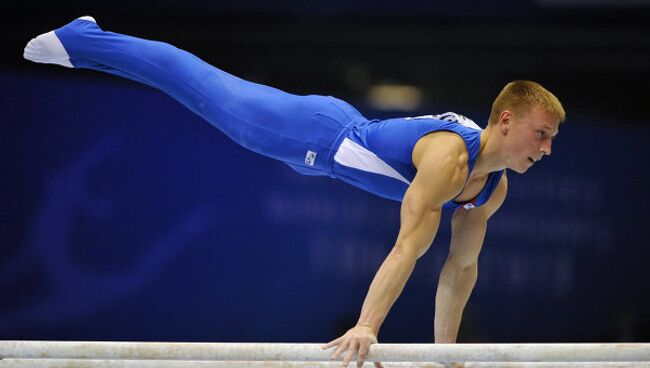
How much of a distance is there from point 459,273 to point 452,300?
4.9 inches

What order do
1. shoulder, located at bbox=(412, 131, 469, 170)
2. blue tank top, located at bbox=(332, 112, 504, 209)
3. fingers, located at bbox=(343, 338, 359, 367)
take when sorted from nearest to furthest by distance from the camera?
fingers, located at bbox=(343, 338, 359, 367) < shoulder, located at bbox=(412, 131, 469, 170) < blue tank top, located at bbox=(332, 112, 504, 209)

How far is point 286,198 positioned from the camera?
19.6 feet

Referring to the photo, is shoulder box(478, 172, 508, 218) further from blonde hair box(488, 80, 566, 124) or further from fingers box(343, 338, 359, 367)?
fingers box(343, 338, 359, 367)

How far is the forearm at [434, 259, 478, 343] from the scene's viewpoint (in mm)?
3811

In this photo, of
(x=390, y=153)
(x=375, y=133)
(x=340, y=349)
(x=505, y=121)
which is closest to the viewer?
(x=340, y=349)

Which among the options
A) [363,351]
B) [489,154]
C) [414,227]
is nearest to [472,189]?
[489,154]

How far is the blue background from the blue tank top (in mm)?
2153

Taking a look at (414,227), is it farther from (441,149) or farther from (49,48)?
(49,48)

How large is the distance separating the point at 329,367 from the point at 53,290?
310 cm

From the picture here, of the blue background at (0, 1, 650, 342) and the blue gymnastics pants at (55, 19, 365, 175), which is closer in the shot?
the blue gymnastics pants at (55, 19, 365, 175)

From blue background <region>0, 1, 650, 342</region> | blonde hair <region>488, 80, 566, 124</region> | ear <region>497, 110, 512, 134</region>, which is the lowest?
blue background <region>0, 1, 650, 342</region>

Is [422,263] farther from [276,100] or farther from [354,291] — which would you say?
[276,100]

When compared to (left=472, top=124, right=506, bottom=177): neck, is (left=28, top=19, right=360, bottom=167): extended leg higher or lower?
lower

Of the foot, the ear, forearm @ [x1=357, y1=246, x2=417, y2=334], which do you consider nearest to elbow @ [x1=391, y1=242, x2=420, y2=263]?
forearm @ [x1=357, y1=246, x2=417, y2=334]
